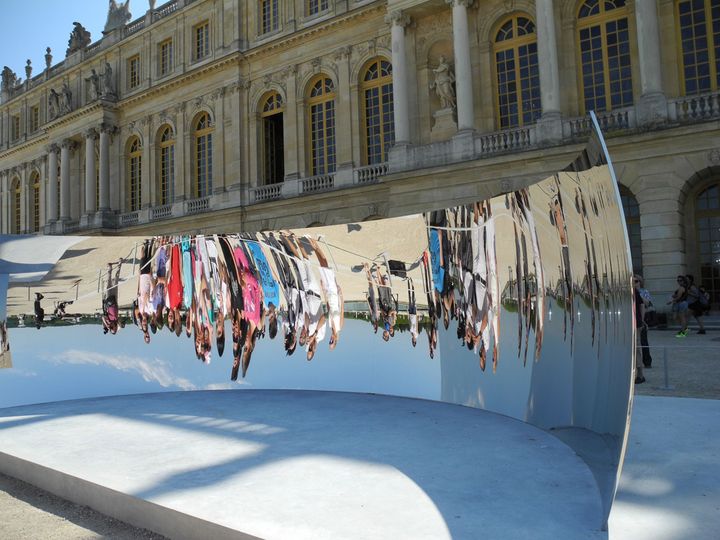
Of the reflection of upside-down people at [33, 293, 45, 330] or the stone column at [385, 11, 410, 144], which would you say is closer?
the reflection of upside-down people at [33, 293, 45, 330]

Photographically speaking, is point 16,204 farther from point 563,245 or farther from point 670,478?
point 670,478

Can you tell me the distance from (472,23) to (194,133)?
16.9 m

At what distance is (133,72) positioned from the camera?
3656 cm

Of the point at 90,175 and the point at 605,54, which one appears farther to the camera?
the point at 90,175

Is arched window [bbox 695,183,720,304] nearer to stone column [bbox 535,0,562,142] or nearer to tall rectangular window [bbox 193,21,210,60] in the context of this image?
stone column [bbox 535,0,562,142]

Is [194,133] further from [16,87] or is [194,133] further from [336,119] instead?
[16,87]

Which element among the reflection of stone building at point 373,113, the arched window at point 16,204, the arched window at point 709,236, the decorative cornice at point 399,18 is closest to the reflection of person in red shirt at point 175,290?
the reflection of stone building at point 373,113

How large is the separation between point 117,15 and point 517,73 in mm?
30032

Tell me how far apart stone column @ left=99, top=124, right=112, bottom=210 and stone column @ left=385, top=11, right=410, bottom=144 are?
21586 mm

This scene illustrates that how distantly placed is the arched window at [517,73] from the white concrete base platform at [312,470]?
16515mm

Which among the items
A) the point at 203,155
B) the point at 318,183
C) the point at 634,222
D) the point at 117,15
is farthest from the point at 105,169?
the point at 634,222

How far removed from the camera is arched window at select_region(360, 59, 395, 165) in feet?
82.3

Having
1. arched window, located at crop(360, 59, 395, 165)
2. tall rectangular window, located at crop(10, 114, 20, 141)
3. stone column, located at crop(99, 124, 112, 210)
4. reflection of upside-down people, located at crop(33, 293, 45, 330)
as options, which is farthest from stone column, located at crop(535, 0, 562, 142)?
tall rectangular window, located at crop(10, 114, 20, 141)

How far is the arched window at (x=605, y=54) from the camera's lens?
19562mm
